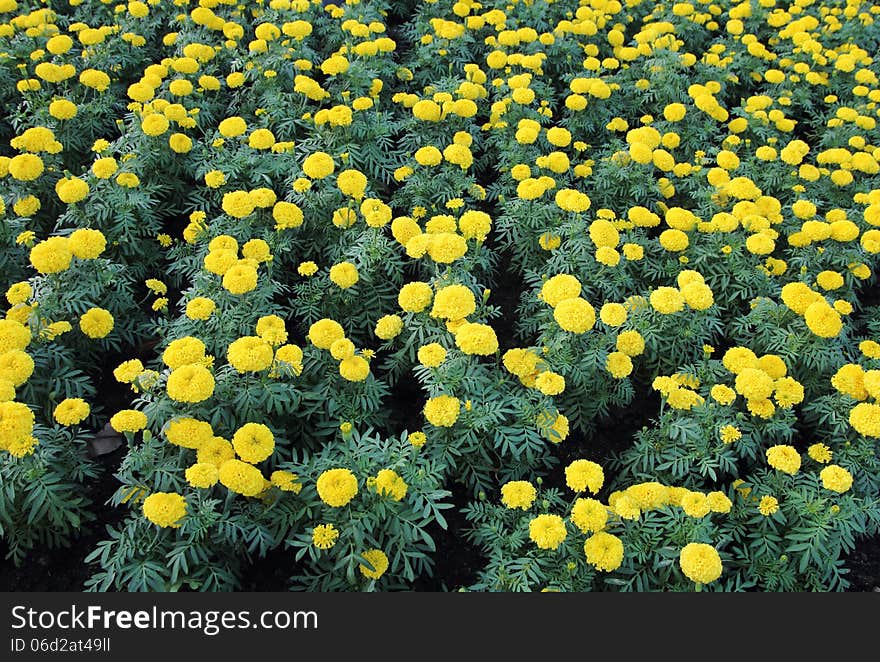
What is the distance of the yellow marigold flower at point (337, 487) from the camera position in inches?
137

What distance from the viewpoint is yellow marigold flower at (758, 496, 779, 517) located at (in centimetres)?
386

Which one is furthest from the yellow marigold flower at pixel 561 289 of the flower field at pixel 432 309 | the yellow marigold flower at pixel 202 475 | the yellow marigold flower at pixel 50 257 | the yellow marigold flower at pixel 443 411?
the yellow marigold flower at pixel 50 257

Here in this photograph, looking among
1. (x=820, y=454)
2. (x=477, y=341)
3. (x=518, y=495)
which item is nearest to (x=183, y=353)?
(x=477, y=341)

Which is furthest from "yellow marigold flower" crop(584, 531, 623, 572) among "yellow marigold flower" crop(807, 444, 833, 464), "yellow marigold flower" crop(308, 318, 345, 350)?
"yellow marigold flower" crop(308, 318, 345, 350)

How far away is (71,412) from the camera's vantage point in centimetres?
381

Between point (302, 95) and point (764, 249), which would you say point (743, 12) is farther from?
point (302, 95)

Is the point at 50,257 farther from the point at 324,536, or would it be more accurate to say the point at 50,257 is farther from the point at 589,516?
the point at 589,516

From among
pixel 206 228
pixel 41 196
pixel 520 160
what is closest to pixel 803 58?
pixel 520 160

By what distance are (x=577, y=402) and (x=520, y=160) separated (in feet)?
8.80

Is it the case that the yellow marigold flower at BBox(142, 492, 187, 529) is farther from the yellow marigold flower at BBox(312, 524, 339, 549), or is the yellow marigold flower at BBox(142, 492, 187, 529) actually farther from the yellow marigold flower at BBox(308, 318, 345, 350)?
the yellow marigold flower at BBox(308, 318, 345, 350)

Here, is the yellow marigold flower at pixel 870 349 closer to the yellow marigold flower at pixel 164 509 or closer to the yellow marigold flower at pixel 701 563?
the yellow marigold flower at pixel 701 563

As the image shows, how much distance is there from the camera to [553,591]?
3.54 m

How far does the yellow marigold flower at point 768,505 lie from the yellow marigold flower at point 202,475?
2.99m

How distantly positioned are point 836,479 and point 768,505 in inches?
16.3
